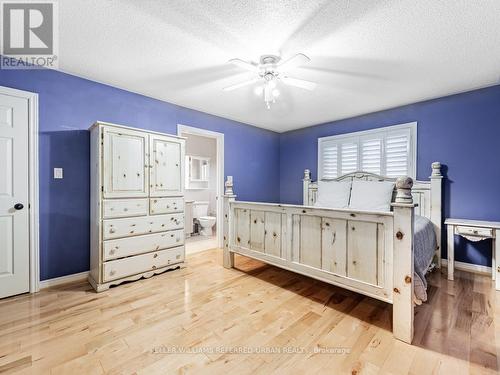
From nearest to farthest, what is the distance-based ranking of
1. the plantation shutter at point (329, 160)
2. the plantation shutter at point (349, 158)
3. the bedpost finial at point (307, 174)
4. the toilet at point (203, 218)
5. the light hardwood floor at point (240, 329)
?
the light hardwood floor at point (240, 329), the plantation shutter at point (349, 158), the plantation shutter at point (329, 160), the bedpost finial at point (307, 174), the toilet at point (203, 218)

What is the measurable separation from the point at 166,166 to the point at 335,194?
8.15 feet

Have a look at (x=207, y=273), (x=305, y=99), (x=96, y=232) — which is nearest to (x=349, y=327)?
(x=207, y=273)

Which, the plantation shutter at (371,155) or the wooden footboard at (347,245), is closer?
the wooden footboard at (347,245)

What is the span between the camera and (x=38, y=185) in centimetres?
237

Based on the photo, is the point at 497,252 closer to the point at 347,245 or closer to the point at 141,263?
the point at 347,245

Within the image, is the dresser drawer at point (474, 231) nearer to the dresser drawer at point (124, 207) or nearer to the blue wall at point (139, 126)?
the blue wall at point (139, 126)

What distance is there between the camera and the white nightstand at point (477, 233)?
2.44 metres

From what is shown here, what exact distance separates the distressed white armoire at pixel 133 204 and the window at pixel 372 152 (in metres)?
2.70

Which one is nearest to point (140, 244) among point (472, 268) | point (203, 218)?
point (203, 218)

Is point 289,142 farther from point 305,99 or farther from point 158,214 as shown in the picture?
point 158,214

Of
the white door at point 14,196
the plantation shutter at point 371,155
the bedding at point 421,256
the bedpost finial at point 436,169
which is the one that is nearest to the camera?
the bedding at point 421,256

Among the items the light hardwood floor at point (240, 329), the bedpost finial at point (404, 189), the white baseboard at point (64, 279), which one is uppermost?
the bedpost finial at point (404, 189)

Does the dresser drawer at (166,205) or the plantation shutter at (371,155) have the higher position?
the plantation shutter at (371,155)

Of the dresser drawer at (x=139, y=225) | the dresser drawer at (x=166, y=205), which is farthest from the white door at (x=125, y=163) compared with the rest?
the dresser drawer at (x=139, y=225)
